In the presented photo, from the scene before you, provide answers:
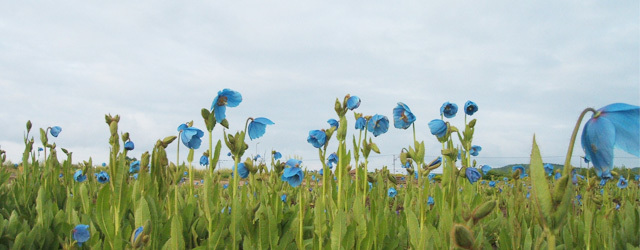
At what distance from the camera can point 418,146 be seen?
268 cm

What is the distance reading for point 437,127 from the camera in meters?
2.66

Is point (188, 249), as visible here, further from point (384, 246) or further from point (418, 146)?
point (418, 146)

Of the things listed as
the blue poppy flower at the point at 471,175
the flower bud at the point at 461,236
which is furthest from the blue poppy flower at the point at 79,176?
the flower bud at the point at 461,236

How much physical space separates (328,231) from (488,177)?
1247 centimetres

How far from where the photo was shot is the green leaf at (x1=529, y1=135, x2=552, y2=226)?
88cm

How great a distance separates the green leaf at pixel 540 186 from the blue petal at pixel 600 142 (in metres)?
0.11

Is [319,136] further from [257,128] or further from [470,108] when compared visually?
[470,108]

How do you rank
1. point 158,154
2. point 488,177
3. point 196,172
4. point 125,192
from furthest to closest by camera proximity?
point 488,177, point 196,172, point 158,154, point 125,192

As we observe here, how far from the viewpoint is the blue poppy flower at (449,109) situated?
3.16 metres

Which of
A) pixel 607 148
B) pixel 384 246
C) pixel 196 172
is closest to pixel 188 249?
pixel 384 246

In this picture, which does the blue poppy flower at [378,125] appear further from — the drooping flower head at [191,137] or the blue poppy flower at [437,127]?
the drooping flower head at [191,137]

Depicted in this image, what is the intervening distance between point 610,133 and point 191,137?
1.65 meters

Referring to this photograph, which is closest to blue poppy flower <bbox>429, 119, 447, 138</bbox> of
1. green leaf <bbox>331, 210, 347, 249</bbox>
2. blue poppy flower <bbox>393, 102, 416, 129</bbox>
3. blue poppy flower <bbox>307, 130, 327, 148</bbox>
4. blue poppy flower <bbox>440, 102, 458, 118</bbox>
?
blue poppy flower <bbox>393, 102, 416, 129</bbox>

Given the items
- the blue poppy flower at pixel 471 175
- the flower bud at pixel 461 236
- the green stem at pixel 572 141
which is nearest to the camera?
the green stem at pixel 572 141
